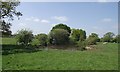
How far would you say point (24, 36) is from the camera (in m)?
36.3

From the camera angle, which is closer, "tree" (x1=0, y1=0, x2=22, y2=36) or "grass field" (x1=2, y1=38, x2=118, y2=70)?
"grass field" (x1=2, y1=38, x2=118, y2=70)

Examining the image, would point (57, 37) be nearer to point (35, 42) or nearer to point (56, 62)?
point (35, 42)

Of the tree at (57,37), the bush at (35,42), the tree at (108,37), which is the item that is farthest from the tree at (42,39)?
the tree at (108,37)

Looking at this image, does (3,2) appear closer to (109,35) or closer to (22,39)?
(22,39)

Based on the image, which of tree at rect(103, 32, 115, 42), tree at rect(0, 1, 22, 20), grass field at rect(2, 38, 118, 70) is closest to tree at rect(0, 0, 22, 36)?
tree at rect(0, 1, 22, 20)

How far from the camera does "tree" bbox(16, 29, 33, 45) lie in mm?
36094

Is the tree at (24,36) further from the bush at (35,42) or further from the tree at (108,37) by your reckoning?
the tree at (108,37)

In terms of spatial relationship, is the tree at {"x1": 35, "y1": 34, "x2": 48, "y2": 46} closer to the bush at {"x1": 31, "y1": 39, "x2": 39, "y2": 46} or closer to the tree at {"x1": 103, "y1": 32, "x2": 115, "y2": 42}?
the bush at {"x1": 31, "y1": 39, "x2": 39, "y2": 46}

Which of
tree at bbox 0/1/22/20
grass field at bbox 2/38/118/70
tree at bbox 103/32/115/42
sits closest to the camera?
grass field at bbox 2/38/118/70

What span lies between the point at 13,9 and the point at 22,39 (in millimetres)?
4649

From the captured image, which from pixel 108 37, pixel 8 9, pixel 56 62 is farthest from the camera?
pixel 108 37

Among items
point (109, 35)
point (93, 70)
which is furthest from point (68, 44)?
point (109, 35)

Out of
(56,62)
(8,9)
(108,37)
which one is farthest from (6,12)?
(108,37)

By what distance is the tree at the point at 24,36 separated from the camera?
36.1 metres
